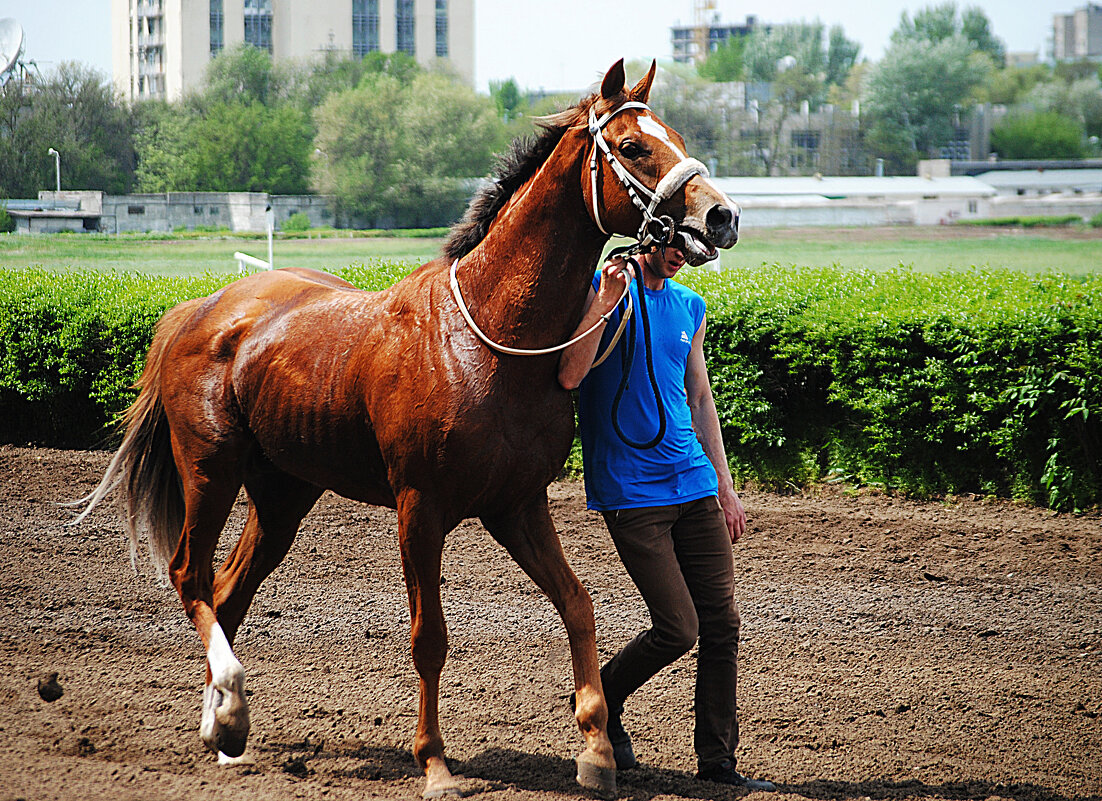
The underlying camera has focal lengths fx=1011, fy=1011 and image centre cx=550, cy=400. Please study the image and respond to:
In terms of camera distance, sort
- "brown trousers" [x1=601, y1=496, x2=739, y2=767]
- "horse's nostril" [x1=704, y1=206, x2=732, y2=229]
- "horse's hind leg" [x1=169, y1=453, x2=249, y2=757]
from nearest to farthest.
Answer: "horse's nostril" [x1=704, y1=206, x2=732, y2=229] < "brown trousers" [x1=601, y1=496, x2=739, y2=767] < "horse's hind leg" [x1=169, y1=453, x2=249, y2=757]

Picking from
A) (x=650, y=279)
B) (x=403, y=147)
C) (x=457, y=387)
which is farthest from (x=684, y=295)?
(x=403, y=147)

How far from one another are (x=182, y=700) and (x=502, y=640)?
1419 millimetres

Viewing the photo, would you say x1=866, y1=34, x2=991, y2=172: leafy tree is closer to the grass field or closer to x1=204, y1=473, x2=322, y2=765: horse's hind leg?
the grass field

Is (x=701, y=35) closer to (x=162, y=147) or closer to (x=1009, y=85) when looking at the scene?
(x=1009, y=85)

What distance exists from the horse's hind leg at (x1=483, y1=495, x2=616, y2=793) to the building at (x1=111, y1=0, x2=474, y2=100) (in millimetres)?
20773

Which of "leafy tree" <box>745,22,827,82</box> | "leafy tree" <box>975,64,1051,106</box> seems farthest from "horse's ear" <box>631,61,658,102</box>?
"leafy tree" <box>745,22,827,82</box>

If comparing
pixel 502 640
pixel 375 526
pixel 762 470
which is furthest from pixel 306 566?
pixel 762 470

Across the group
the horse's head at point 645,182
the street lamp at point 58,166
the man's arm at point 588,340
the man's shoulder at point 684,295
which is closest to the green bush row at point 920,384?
the man's shoulder at point 684,295

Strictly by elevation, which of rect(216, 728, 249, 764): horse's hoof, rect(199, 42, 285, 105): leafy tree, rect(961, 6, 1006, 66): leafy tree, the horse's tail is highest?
rect(961, 6, 1006, 66): leafy tree

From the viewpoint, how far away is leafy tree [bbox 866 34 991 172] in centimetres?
7112

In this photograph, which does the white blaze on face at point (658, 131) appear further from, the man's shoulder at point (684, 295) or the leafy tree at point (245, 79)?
the leafy tree at point (245, 79)

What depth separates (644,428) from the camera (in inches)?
124

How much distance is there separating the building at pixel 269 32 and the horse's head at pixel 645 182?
2080cm

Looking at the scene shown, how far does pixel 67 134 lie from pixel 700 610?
1864 cm
